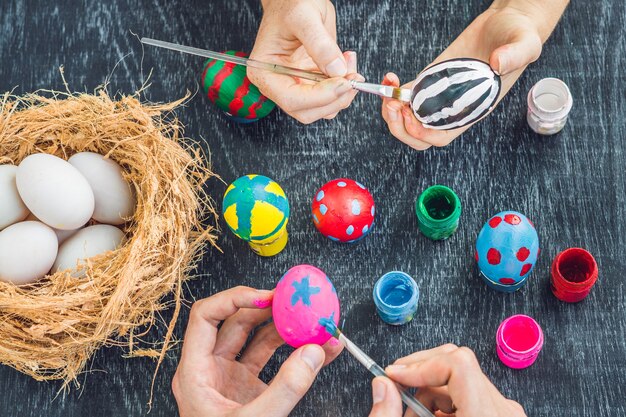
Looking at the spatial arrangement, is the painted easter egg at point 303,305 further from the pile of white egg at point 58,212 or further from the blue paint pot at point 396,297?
the pile of white egg at point 58,212

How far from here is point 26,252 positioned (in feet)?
3.68

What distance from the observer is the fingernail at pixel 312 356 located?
1.00 metres

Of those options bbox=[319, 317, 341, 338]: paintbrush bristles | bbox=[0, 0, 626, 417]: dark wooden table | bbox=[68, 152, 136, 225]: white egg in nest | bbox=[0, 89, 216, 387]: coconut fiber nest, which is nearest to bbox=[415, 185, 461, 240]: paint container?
bbox=[0, 0, 626, 417]: dark wooden table

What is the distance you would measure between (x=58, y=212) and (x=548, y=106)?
84 centimetres

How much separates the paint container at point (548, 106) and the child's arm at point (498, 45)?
0.15ft

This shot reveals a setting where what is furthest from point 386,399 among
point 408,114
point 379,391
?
point 408,114

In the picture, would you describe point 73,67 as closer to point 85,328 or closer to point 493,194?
point 85,328

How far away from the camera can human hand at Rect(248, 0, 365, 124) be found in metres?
1.15

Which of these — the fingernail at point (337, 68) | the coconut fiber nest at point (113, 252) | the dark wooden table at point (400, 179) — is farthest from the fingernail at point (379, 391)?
the fingernail at point (337, 68)

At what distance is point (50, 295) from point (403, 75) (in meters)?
0.71

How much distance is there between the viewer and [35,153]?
1.21m

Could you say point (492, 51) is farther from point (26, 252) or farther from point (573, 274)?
point (26, 252)

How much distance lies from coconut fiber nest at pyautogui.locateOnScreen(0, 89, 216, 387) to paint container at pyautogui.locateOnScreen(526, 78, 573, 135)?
22.4 inches

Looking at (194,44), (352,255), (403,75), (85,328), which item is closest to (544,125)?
(403,75)
